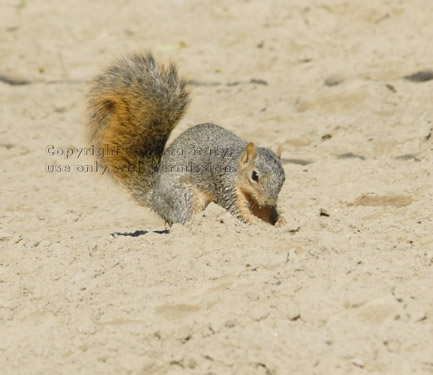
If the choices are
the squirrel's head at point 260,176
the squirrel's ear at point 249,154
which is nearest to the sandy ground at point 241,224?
the squirrel's head at point 260,176

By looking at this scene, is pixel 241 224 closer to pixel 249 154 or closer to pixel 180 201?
pixel 249 154

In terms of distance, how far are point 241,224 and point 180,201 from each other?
69 centimetres

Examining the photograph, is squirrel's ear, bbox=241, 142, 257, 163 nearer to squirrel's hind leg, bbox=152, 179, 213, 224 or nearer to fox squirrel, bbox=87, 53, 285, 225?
fox squirrel, bbox=87, 53, 285, 225

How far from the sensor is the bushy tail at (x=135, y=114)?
4512 mm

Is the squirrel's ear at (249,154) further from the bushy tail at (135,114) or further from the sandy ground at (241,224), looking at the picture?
the bushy tail at (135,114)

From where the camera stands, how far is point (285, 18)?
326 inches

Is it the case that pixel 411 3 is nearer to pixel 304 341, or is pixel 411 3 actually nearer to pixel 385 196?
pixel 385 196

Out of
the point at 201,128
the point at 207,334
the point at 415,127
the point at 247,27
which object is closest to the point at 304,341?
the point at 207,334

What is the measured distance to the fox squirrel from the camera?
4.32m

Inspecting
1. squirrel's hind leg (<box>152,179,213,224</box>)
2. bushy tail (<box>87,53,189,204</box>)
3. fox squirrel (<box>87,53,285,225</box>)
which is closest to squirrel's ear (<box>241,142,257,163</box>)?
fox squirrel (<box>87,53,285,225</box>)

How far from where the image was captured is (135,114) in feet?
15.0

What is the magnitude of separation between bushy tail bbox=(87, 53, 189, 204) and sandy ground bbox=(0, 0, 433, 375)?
35 centimetres

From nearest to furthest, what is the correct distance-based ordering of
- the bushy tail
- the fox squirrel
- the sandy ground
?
the sandy ground → the fox squirrel → the bushy tail

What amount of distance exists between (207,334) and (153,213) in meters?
2.13
